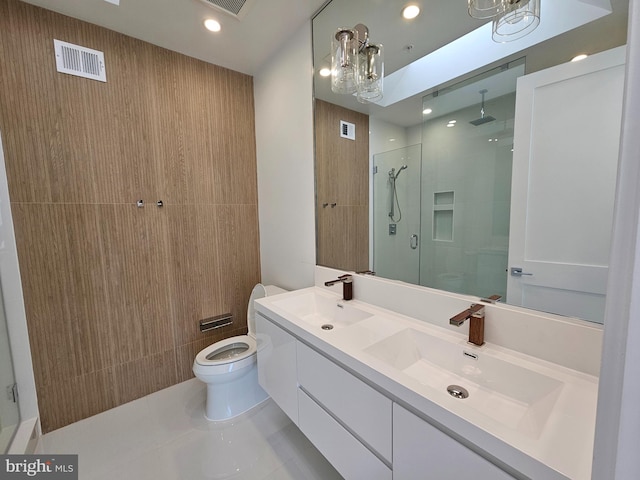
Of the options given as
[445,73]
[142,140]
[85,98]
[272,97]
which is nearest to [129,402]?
[142,140]

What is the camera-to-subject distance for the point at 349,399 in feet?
3.32

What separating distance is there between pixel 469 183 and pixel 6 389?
116 inches

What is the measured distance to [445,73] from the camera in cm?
142

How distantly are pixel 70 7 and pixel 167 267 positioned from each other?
1.71 meters

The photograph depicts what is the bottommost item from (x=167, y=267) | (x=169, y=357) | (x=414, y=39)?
(x=169, y=357)

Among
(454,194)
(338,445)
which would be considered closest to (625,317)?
(338,445)

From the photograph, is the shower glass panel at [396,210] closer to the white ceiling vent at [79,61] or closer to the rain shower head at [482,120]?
the rain shower head at [482,120]

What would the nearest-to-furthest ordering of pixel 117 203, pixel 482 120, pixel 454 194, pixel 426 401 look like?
1. pixel 426 401
2. pixel 482 120
3. pixel 454 194
4. pixel 117 203

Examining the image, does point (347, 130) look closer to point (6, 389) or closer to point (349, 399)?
point (349, 399)

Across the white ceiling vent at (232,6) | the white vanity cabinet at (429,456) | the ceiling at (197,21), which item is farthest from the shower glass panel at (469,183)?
the white ceiling vent at (232,6)

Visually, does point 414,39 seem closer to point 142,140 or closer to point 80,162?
point 142,140

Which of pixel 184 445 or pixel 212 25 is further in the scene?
pixel 212 25

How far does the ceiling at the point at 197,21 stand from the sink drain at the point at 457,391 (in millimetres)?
2193

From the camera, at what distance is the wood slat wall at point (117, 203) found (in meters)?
1.58
